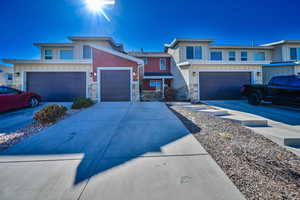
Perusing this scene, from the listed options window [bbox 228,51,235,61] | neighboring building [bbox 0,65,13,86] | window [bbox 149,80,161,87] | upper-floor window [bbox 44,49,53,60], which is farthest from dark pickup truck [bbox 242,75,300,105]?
neighboring building [bbox 0,65,13,86]

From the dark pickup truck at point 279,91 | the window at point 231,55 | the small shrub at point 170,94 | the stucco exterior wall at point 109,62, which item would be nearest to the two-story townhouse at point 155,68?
the small shrub at point 170,94

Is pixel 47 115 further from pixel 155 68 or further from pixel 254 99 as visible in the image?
pixel 155 68

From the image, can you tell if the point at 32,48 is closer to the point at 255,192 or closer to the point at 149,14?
the point at 149,14

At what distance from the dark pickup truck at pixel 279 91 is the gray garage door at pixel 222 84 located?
1.78 metres

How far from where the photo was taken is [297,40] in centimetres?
1512

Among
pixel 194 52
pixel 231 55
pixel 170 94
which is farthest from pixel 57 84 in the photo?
pixel 231 55

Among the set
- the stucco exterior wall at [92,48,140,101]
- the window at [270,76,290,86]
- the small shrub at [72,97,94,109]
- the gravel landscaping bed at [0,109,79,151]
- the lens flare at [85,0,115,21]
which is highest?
the lens flare at [85,0,115,21]

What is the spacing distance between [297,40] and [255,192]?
72.8ft

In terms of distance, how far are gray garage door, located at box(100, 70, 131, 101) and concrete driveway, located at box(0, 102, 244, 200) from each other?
22.1ft

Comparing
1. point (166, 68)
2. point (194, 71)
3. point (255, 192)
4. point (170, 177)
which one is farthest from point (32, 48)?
point (255, 192)

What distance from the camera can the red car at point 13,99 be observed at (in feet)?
21.0

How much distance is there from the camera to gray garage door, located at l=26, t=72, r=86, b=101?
33.3 feet

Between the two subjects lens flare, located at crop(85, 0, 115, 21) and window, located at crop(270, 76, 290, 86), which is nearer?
window, located at crop(270, 76, 290, 86)

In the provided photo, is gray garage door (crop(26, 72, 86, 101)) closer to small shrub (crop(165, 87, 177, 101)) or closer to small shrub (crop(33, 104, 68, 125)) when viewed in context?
small shrub (crop(33, 104, 68, 125))
